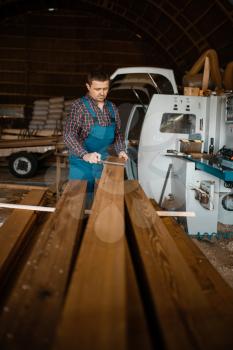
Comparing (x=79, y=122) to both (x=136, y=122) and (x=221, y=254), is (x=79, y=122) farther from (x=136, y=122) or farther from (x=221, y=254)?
(x=136, y=122)

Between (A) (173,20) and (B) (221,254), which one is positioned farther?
(A) (173,20)

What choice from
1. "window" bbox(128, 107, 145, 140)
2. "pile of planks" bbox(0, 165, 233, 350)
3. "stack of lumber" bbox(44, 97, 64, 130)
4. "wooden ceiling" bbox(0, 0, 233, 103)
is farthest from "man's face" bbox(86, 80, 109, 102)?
"wooden ceiling" bbox(0, 0, 233, 103)

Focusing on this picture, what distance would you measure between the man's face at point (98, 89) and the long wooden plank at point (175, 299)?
1.46m

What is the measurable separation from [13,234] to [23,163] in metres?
7.16

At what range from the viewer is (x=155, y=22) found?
10.8m

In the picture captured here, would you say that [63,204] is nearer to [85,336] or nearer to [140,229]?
[140,229]

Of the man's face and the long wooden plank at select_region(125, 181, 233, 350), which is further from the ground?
the man's face

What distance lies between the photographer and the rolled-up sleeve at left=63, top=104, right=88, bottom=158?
3.10 metres

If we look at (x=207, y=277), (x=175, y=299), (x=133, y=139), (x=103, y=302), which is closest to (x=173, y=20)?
(x=133, y=139)

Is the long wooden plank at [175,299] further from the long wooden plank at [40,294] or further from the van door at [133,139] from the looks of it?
the van door at [133,139]

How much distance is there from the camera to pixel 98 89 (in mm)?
3029

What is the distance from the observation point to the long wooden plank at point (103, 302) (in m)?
0.97

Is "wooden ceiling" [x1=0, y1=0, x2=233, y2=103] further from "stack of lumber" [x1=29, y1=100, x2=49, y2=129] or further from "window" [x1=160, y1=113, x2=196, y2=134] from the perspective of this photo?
"window" [x1=160, y1=113, x2=196, y2=134]

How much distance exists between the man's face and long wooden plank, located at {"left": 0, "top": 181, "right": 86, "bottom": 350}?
59.6 inches
